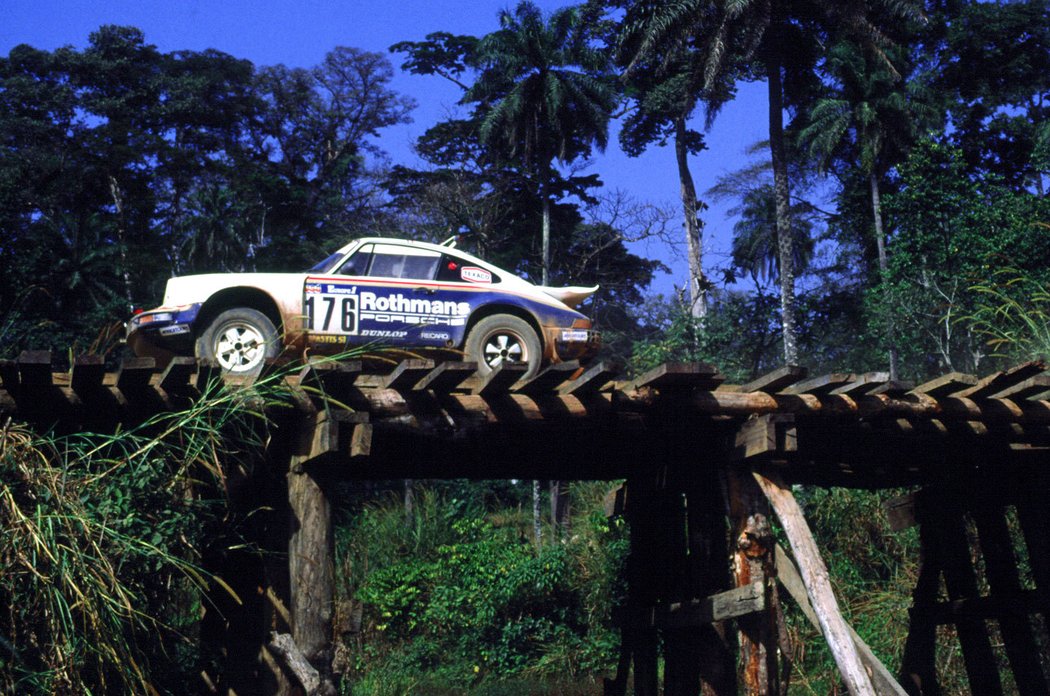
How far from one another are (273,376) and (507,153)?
1101 inches

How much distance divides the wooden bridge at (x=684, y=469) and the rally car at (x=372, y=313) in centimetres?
80

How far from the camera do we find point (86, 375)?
22.5 ft

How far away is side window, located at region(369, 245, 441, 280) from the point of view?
11656 mm

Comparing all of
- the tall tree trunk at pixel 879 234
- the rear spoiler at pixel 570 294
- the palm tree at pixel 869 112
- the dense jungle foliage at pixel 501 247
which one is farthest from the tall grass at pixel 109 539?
the palm tree at pixel 869 112

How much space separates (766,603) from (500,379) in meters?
2.31

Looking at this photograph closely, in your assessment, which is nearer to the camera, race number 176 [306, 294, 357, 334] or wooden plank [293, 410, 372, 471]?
wooden plank [293, 410, 372, 471]

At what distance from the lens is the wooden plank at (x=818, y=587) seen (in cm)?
735

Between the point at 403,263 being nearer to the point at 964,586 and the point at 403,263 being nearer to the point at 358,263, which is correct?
the point at 358,263

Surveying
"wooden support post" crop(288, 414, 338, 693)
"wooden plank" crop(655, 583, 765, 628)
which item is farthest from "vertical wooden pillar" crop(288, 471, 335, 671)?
"wooden plank" crop(655, 583, 765, 628)

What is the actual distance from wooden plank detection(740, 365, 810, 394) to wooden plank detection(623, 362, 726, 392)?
10.4 inches

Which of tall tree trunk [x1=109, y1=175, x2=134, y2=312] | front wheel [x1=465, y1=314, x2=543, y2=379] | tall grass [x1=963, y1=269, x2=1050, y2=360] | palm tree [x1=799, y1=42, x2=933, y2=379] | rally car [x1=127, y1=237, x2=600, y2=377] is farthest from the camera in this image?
tall tree trunk [x1=109, y1=175, x2=134, y2=312]

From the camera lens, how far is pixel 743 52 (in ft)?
95.3

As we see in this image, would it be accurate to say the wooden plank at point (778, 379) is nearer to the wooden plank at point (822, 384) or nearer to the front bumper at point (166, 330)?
the wooden plank at point (822, 384)

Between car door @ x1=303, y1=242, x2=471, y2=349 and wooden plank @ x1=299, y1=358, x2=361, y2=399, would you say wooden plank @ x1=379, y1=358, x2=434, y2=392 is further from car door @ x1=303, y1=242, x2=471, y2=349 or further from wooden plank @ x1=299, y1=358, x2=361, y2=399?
car door @ x1=303, y1=242, x2=471, y2=349
